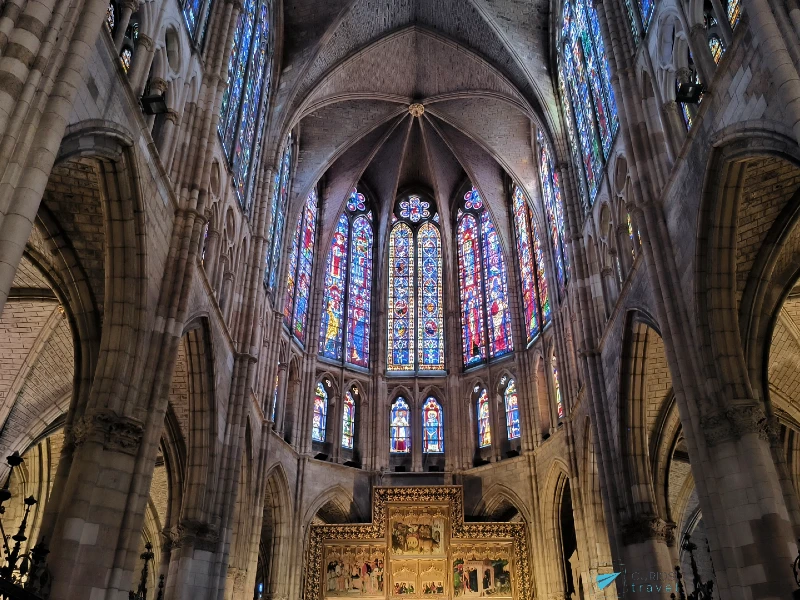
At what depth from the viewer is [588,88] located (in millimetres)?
20078

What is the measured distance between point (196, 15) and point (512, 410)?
661 inches

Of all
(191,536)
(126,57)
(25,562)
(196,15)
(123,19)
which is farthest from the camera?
(196,15)

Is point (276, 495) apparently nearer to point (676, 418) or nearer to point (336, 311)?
point (336, 311)

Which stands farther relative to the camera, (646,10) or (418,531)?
(418,531)

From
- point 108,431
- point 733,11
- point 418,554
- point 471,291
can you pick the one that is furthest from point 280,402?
point 733,11

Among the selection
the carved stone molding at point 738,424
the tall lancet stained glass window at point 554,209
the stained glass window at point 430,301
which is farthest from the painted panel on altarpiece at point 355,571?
the carved stone molding at point 738,424

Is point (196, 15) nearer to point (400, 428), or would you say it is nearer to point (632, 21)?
point (632, 21)

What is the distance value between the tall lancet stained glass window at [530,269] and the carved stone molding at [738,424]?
1366 cm

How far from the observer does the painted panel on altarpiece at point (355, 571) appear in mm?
22531

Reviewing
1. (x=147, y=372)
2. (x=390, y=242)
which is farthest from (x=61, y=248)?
(x=390, y=242)

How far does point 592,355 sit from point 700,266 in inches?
258

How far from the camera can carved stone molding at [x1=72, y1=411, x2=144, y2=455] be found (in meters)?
11.1

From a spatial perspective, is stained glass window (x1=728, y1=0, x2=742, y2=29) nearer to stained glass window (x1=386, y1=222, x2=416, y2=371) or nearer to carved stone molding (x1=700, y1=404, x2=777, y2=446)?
carved stone molding (x1=700, y1=404, x2=777, y2=446)

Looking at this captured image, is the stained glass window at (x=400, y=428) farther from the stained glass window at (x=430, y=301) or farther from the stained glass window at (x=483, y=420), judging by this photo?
the stained glass window at (x=483, y=420)
